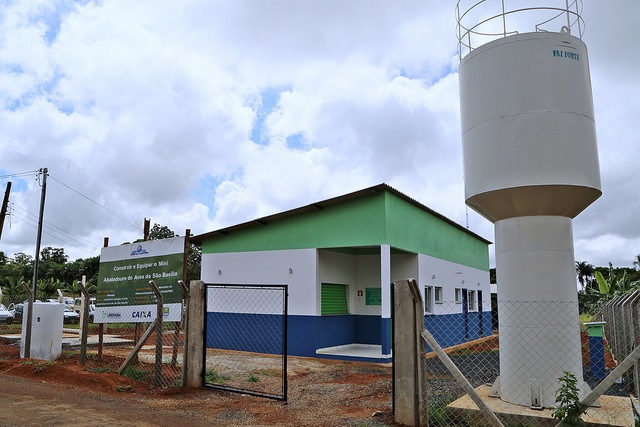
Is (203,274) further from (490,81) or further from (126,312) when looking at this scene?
(490,81)

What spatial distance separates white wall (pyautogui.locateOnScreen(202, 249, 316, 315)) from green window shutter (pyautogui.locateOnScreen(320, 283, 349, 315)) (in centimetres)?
74

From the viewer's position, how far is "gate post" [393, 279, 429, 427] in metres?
6.60

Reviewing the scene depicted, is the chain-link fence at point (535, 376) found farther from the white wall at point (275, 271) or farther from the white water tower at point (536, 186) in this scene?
the white wall at point (275, 271)

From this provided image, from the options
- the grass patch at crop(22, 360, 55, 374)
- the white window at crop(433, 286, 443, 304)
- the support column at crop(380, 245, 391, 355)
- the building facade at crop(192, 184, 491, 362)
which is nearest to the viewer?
the grass patch at crop(22, 360, 55, 374)

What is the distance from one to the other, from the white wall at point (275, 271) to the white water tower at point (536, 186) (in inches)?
356

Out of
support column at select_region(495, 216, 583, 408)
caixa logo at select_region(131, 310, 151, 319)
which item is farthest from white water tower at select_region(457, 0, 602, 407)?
caixa logo at select_region(131, 310, 151, 319)

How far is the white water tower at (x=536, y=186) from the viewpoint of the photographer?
23.1 ft

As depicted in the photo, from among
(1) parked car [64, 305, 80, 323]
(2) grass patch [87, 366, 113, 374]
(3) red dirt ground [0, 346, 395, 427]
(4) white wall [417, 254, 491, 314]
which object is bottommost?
(3) red dirt ground [0, 346, 395, 427]

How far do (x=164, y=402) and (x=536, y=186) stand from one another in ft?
22.3

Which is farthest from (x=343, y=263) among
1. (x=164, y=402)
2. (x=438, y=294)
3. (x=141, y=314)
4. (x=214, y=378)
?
(x=164, y=402)

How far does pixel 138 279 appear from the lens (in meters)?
12.4

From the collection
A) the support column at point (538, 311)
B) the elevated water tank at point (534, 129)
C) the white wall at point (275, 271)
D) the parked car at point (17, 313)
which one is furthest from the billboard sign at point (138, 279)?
the parked car at point (17, 313)

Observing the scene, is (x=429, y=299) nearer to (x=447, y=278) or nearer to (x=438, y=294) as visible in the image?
(x=438, y=294)

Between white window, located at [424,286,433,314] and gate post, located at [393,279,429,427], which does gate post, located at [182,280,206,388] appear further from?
white window, located at [424,286,433,314]
